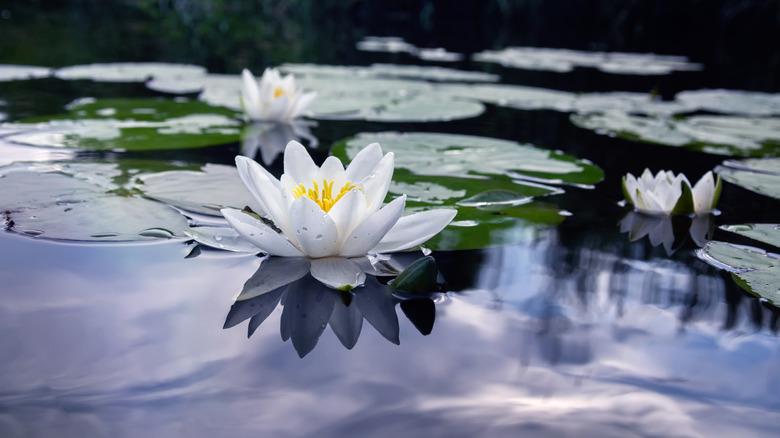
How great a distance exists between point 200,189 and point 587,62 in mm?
5659

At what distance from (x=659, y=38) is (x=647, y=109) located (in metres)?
8.57

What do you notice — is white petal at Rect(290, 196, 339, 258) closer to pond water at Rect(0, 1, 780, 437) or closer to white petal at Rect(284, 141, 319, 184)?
pond water at Rect(0, 1, 780, 437)

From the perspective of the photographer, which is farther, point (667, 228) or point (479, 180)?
point (479, 180)

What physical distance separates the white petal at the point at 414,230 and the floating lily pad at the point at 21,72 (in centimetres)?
342

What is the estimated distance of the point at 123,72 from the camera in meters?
4.25

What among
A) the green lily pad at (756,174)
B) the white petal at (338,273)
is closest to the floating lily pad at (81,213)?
the white petal at (338,273)

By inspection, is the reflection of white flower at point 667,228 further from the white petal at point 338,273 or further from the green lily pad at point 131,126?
the green lily pad at point 131,126

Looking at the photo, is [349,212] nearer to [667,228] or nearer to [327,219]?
[327,219]

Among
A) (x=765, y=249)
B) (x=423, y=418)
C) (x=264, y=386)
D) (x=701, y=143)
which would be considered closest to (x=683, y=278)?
(x=765, y=249)

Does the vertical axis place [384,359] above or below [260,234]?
Answer: below

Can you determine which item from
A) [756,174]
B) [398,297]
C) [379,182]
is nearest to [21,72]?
[379,182]

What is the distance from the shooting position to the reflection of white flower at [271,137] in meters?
2.51

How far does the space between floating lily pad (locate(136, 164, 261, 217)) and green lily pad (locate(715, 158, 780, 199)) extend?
5.22ft

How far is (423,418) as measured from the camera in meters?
0.96
